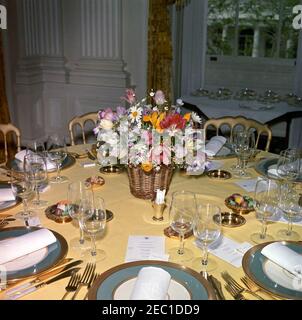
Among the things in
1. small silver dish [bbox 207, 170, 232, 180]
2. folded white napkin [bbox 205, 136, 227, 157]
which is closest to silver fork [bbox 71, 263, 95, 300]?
small silver dish [bbox 207, 170, 232, 180]

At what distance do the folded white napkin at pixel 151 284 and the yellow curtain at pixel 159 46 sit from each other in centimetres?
302

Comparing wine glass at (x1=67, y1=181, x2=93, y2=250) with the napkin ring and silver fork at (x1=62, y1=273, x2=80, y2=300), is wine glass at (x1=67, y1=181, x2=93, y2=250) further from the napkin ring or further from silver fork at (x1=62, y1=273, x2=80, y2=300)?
the napkin ring

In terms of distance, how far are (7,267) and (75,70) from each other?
3318mm

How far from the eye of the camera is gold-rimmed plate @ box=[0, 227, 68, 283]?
3.83 feet

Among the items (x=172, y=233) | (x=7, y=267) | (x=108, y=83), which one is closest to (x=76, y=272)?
(x=7, y=267)

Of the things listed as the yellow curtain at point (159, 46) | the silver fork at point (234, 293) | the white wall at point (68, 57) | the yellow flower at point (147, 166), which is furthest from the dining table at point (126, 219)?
the white wall at point (68, 57)

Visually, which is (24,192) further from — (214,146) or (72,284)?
(214,146)

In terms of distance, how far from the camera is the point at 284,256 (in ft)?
4.02

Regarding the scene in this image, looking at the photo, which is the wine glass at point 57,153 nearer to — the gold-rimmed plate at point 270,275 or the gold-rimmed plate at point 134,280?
the gold-rimmed plate at point 134,280

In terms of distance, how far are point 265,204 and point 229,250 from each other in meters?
0.22

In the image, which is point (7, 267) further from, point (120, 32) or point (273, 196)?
point (120, 32)

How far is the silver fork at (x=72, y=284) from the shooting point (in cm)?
112

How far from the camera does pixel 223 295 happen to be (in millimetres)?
1114

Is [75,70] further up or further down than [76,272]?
further up
